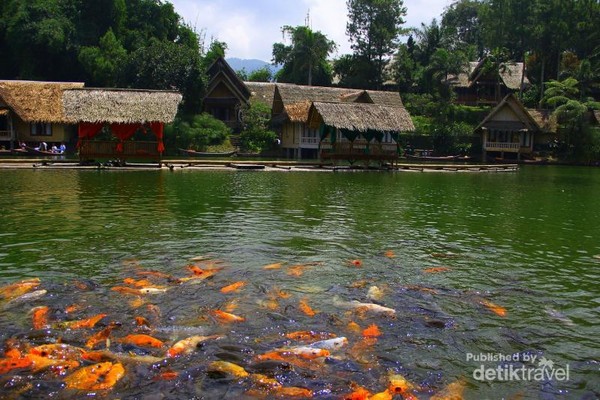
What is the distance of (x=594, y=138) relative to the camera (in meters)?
43.8

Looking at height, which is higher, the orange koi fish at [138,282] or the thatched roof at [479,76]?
the thatched roof at [479,76]

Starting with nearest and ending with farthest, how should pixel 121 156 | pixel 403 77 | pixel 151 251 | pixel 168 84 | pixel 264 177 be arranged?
pixel 151 251
pixel 264 177
pixel 121 156
pixel 168 84
pixel 403 77

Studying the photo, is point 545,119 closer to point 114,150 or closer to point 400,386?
point 114,150

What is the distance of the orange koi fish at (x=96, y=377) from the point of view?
5340 mm

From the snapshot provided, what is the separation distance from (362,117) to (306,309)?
89.1ft

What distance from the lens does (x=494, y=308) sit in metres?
7.85

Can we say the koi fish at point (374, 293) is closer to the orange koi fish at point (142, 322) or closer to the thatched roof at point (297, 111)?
the orange koi fish at point (142, 322)

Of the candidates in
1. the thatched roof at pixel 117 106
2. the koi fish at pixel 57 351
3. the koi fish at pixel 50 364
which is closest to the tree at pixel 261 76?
the thatched roof at pixel 117 106

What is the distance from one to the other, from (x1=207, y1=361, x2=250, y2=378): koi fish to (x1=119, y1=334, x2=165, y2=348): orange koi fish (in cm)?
80

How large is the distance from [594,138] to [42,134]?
43.3 meters

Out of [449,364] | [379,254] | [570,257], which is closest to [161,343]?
[449,364]

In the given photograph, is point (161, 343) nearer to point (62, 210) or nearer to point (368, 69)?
point (62, 210)

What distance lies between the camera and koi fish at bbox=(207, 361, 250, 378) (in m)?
5.64

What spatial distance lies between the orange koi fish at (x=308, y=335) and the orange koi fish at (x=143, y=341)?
1.54 meters
